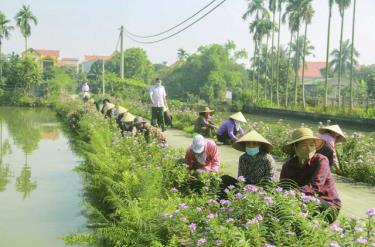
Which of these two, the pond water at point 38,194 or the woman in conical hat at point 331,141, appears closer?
the pond water at point 38,194

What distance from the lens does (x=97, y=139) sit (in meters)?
11.2

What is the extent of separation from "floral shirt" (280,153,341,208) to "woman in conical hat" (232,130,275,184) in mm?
756

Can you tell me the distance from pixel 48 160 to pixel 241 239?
11573 mm

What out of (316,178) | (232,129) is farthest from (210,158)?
(232,129)

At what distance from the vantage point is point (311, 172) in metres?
5.17

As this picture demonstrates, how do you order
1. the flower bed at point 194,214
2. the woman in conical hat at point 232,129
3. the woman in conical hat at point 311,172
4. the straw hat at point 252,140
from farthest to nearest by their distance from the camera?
1. the woman in conical hat at point 232,129
2. the straw hat at point 252,140
3. the woman in conical hat at point 311,172
4. the flower bed at point 194,214

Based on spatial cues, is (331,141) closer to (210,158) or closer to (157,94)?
(210,158)

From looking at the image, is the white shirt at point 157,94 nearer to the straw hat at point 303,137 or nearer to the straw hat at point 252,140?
the straw hat at point 252,140

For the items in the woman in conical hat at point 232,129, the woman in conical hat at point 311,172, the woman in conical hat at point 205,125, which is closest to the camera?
the woman in conical hat at point 311,172

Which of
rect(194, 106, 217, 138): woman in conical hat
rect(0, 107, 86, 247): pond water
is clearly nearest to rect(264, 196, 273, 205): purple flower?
rect(0, 107, 86, 247): pond water

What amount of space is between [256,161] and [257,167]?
3.2 inches

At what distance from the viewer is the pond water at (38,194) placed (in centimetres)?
749

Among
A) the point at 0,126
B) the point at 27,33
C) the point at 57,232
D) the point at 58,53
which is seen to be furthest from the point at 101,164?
the point at 58,53

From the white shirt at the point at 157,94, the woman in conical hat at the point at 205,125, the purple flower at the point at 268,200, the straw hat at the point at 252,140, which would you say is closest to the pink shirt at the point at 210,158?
the straw hat at the point at 252,140
